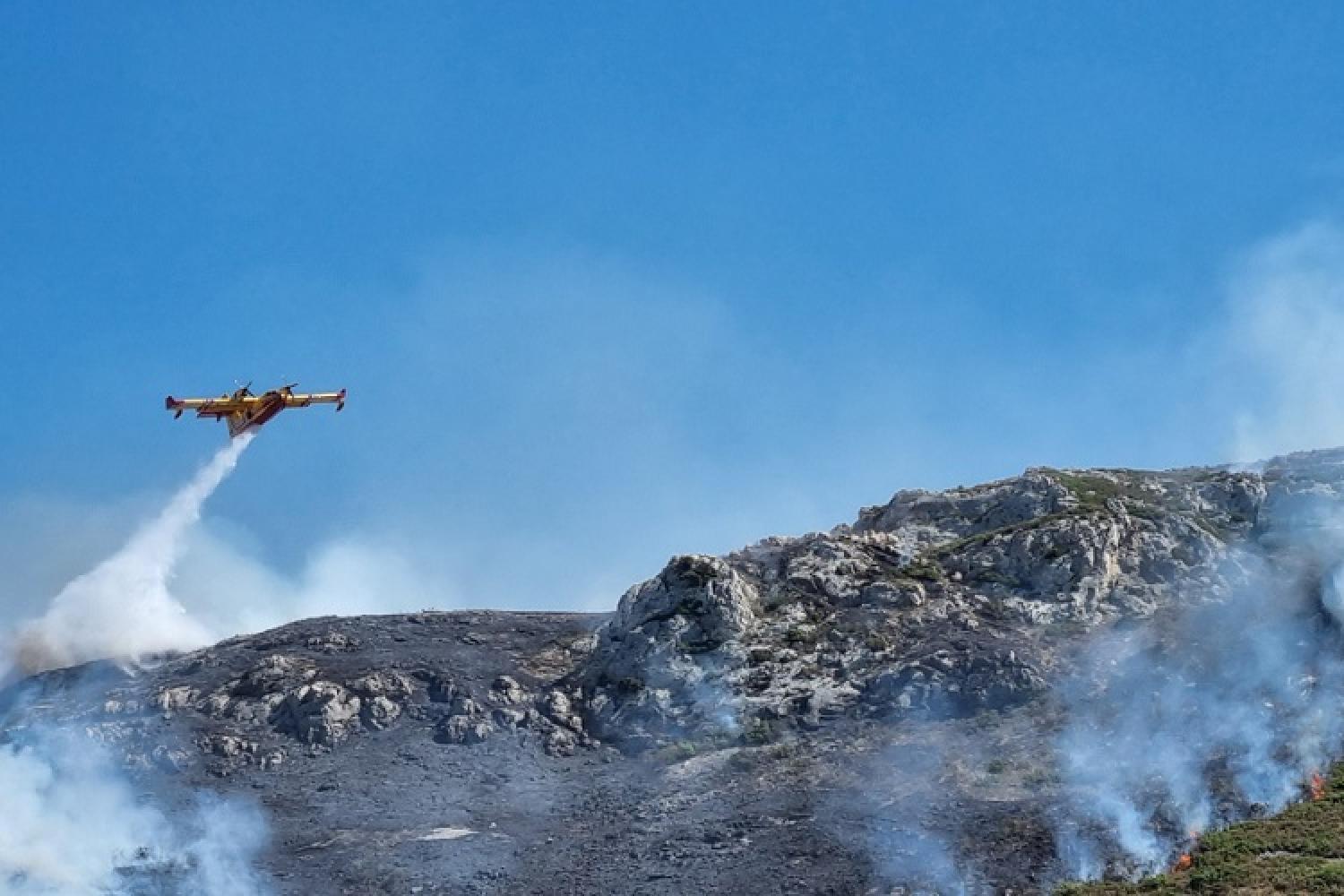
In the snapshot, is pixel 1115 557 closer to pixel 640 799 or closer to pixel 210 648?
pixel 640 799

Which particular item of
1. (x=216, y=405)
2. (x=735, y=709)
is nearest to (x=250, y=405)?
(x=216, y=405)

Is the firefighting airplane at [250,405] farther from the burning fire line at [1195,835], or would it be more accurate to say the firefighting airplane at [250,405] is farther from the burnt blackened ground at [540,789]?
the burning fire line at [1195,835]

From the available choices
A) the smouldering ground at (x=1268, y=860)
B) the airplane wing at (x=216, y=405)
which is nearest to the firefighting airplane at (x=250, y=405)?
the airplane wing at (x=216, y=405)

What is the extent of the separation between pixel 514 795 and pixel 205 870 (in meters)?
14.2

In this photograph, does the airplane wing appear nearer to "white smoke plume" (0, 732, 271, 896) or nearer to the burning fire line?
"white smoke plume" (0, 732, 271, 896)

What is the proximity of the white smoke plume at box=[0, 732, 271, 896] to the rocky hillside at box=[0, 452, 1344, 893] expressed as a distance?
1.00 metres

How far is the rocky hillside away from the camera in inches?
2416

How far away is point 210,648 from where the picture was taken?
87.9 m

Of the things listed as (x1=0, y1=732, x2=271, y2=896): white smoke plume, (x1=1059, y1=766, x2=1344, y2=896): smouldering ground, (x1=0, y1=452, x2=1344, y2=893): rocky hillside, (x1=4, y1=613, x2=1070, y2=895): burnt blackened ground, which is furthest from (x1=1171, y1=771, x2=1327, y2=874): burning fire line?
(x1=0, y1=732, x2=271, y2=896): white smoke plume

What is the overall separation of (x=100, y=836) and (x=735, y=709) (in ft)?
98.7

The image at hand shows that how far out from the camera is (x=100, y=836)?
65.7m

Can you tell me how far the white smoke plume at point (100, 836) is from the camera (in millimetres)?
60719

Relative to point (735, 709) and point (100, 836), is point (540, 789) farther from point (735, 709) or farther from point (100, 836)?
point (100, 836)

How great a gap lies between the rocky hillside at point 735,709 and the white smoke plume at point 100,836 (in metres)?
1.00
